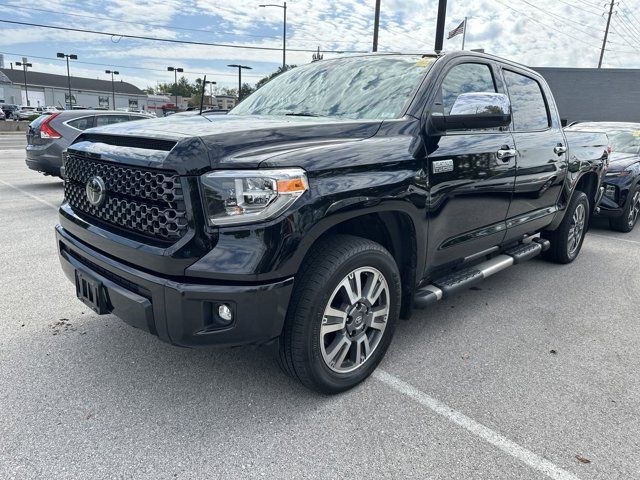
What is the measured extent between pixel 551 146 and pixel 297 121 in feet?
8.92

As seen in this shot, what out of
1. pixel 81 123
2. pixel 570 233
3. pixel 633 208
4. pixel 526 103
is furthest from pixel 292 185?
pixel 81 123

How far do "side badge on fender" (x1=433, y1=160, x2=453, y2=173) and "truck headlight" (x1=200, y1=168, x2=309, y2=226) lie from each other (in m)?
1.15

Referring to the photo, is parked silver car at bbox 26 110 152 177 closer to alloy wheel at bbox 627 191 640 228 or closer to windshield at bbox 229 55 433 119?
windshield at bbox 229 55 433 119

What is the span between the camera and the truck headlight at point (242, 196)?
7.02 ft

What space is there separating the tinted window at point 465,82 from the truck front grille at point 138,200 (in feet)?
6.11

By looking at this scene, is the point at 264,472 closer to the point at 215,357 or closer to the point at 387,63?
the point at 215,357

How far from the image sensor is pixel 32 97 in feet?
286

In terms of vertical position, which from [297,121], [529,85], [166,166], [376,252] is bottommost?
[376,252]

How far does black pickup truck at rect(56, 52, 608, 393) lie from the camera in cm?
215

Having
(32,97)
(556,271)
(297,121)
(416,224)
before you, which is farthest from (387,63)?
(32,97)

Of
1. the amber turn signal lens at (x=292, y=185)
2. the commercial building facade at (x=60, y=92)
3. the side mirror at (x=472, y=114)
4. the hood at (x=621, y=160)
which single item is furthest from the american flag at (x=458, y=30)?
the commercial building facade at (x=60, y=92)

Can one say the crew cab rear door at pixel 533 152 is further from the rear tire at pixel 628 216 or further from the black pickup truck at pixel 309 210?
the rear tire at pixel 628 216

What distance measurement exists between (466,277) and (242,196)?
195cm

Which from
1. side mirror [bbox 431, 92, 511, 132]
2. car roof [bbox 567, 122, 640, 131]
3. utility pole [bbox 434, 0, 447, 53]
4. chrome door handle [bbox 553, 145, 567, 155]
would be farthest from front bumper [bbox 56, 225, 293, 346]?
utility pole [bbox 434, 0, 447, 53]
